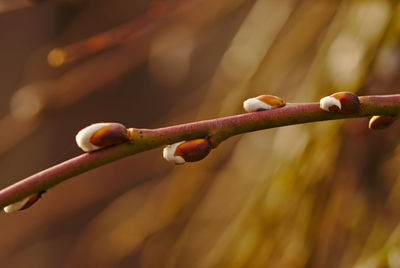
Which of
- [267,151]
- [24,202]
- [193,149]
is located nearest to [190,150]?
[193,149]

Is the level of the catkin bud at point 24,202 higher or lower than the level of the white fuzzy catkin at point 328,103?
higher

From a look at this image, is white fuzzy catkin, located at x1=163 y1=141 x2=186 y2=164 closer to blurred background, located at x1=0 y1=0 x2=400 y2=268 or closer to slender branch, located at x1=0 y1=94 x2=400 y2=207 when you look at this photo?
slender branch, located at x1=0 y1=94 x2=400 y2=207

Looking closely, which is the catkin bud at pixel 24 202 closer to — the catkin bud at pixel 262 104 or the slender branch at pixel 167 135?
the slender branch at pixel 167 135

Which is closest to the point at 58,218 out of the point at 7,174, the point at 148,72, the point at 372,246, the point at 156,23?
the point at 156,23

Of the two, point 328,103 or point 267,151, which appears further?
point 267,151

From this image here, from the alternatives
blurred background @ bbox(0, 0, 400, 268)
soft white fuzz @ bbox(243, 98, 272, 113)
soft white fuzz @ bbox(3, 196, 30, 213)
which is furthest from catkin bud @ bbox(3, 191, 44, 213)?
blurred background @ bbox(0, 0, 400, 268)

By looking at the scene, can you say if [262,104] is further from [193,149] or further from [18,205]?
[18,205]

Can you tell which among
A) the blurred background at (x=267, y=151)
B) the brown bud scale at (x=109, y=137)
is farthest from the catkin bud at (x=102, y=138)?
the blurred background at (x=267, y=151)
